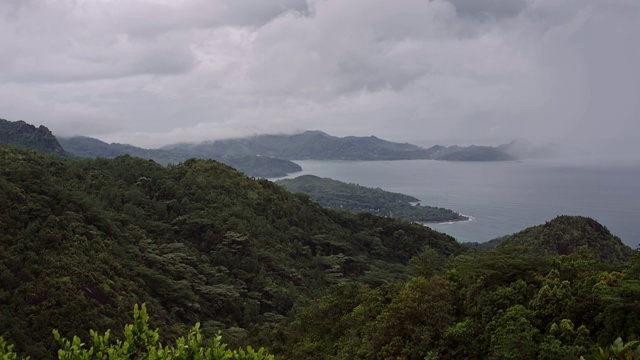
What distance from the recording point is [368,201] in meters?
134

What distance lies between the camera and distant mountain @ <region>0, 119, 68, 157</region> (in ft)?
248

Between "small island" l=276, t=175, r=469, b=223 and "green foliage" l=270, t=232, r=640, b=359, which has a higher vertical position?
"green foliage" l=270, t=232, r=640, b=359

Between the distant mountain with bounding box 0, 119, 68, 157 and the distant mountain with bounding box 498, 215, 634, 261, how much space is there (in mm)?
71041

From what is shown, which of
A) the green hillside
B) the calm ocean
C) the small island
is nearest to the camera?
the green hillside

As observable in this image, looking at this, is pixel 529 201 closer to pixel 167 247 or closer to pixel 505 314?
pixel 167 247

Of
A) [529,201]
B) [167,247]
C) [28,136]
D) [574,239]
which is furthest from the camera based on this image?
[529,201]

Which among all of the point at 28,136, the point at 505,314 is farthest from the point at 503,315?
the point at 28,136

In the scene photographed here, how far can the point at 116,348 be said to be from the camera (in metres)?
5.70

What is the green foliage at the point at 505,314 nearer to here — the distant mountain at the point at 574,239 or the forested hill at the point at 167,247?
the forested hill at the point at 167,247

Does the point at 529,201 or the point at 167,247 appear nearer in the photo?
the point at 167,247

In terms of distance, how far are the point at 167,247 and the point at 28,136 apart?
2415 inches

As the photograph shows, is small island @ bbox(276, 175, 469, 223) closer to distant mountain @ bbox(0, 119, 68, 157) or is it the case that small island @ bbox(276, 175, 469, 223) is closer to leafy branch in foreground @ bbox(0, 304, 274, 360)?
distant mountain @ bbox(0, 119, 68, 157)

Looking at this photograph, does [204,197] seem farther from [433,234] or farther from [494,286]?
[494,286]

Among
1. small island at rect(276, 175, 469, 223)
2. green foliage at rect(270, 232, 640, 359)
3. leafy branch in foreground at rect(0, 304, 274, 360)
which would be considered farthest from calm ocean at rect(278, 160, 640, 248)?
leafy branch in foreground at rect(0, 304, 274, 360)
